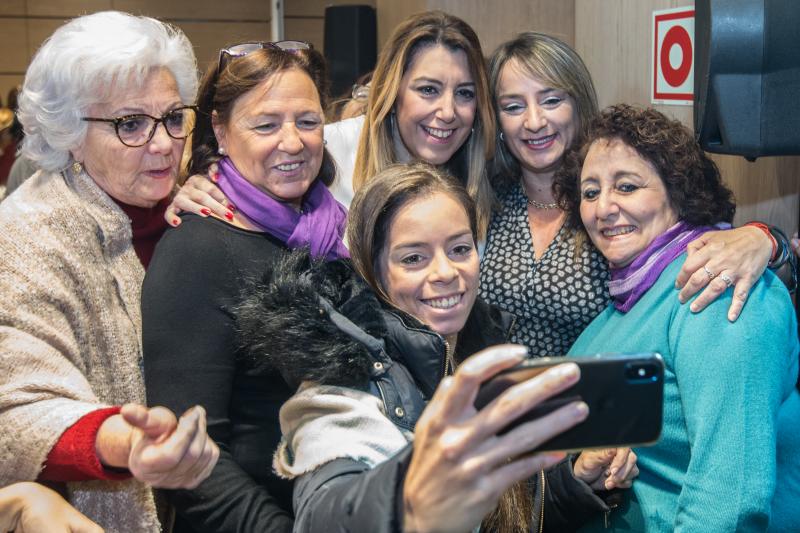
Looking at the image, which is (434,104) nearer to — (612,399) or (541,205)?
(541,205)

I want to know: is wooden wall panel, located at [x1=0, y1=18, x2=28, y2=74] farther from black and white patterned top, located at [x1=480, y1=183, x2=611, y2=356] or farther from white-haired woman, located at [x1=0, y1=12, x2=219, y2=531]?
black and white patterned top, located at [x1=480, y1=183, x2=611, y2=356]

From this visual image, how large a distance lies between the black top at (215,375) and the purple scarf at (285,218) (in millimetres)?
90

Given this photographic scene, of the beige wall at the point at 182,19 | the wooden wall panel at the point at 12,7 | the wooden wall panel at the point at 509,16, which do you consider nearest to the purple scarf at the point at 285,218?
the wooden wall panel at the point at 509,16

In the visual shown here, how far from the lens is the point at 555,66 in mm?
2363

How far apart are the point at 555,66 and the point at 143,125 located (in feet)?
3.74

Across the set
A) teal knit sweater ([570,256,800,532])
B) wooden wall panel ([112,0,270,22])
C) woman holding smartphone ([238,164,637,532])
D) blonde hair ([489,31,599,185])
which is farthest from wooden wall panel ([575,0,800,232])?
wooden wall panel ([112,0,270,22])

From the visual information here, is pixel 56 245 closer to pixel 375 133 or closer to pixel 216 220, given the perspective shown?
pixel 216 220

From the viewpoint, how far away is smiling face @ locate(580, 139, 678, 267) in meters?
1.93

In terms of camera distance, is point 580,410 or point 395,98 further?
point 395,98

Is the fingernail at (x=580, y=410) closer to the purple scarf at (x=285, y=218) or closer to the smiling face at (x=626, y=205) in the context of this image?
the purple scarf at (x=285, y=218)

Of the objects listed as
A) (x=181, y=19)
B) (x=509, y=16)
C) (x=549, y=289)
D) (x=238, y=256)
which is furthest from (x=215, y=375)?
(x=181, y=19)

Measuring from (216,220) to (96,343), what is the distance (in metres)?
0.33

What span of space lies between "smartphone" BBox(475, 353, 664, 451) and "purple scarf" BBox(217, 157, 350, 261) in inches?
32.1

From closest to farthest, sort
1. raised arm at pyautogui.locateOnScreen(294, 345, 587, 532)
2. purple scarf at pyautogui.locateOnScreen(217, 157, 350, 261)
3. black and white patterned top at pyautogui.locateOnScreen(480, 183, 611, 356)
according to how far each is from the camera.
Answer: raised arm at pyautogui.locateOnScreen(294, 345, 587, 532), purple scarf at pyautogui.locateOnScreen(217, 157, 350, 261), black and white patterned top at pyautogui.locateOnScreen(480, 183, 611, 356)
